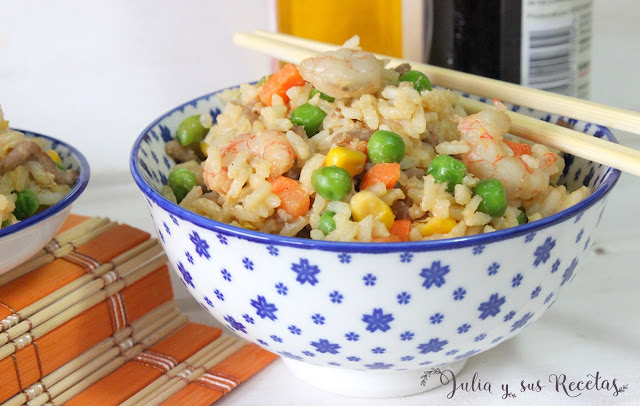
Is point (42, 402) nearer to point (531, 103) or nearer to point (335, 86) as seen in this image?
point (335, 86)

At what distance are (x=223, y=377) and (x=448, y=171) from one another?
0.62m

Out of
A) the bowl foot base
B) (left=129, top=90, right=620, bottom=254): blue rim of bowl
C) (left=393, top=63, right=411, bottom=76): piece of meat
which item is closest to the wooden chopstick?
(left=393, top=63, right=411, bottom=76): piece of meat

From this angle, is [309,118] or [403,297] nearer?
[403,297]

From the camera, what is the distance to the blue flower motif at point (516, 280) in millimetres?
1305

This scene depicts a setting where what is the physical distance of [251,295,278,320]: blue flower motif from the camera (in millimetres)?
1338

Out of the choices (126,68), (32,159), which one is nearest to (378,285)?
(32,159)

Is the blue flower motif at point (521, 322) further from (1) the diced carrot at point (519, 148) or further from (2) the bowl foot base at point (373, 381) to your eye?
(1) the diced carrot at point (519, 148)

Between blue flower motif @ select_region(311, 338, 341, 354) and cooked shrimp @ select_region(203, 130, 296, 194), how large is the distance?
0.31 meters

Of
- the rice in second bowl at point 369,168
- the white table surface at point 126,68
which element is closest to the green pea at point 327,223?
the rice in second bowl at point 369,168

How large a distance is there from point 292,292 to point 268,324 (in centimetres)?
11

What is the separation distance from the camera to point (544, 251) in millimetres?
1307

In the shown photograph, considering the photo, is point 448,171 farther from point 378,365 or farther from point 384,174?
point 378,365

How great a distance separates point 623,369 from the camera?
159 cm

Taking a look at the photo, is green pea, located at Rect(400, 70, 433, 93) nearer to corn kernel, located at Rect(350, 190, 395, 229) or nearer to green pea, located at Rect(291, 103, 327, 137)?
green pea, located at Rect(291, 103, 327, 137)
